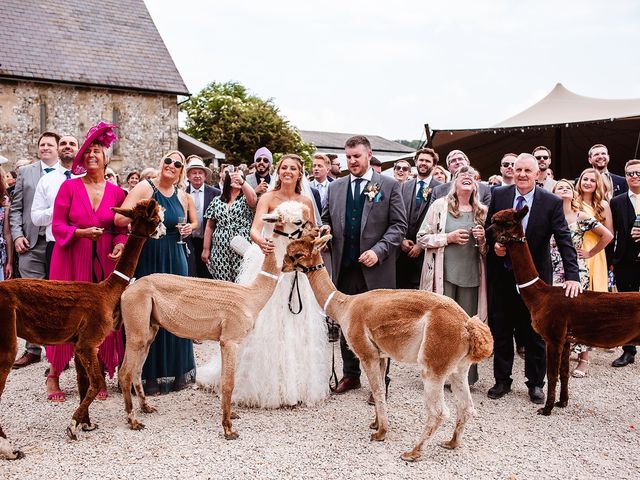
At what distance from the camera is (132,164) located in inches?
1217

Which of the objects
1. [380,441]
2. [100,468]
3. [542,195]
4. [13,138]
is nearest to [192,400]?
[100,468]

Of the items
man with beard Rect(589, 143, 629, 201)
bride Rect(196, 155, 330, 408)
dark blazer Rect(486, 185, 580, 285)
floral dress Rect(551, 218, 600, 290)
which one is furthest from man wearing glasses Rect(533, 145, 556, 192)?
bride Rect(196, 155, 330, 408)

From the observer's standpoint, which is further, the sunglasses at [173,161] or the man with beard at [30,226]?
the man with beard at [30,226]

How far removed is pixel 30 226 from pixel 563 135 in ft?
40.1

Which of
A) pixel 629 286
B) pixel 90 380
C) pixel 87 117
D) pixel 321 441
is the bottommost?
pixel 321 441

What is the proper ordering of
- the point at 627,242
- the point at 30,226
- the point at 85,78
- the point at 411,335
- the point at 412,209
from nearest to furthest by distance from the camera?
the point at 411,335 < the point at 30,226 < the point at 627,242 < the point at 412,209 < the point at 85,78

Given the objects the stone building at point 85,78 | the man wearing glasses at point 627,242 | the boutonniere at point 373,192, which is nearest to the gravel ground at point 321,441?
the man wearing glasses at point 627,242

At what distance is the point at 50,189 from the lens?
22.3ft

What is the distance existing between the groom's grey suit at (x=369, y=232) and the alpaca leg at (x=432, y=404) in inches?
73.8

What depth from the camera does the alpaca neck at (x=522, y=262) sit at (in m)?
5.71

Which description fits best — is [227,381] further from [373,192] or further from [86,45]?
[86,45]

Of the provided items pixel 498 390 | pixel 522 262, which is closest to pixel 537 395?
pixel 498 390

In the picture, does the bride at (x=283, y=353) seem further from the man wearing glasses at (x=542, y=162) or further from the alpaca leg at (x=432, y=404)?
the man wearing glasses at (x=542, y=162)

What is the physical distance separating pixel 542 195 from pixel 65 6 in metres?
32.8
